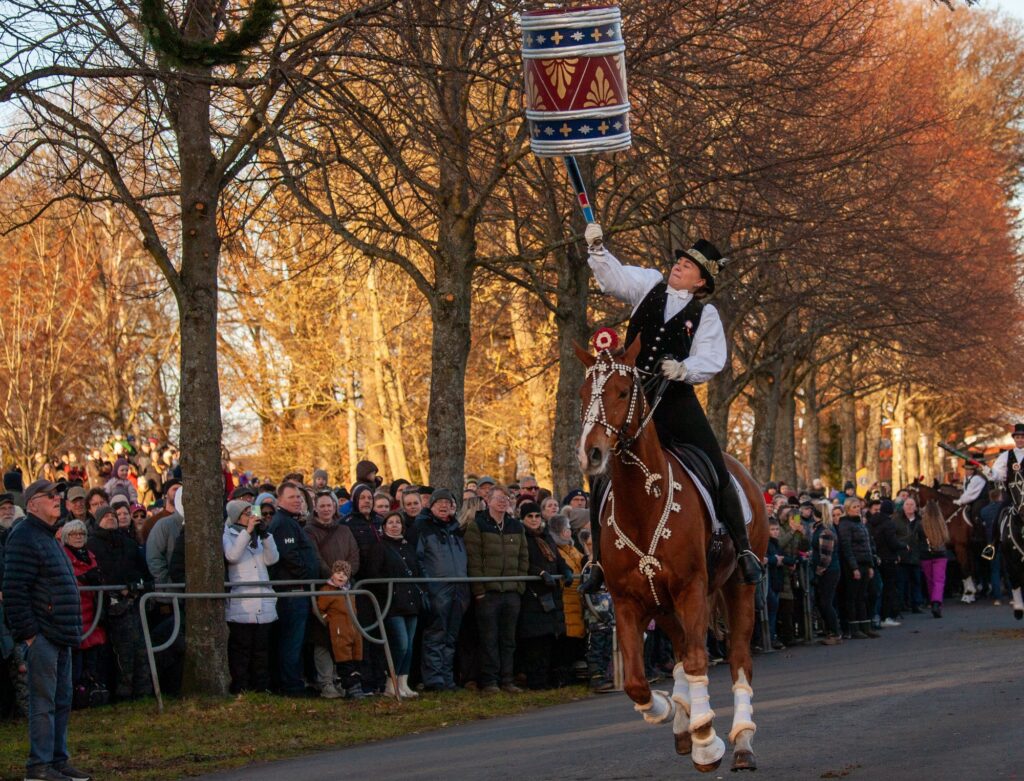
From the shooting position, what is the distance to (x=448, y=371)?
70.5ft

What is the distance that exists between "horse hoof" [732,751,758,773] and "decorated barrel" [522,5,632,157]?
381 cm

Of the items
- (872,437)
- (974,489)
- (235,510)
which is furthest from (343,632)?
(872,437)

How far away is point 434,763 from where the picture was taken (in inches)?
474

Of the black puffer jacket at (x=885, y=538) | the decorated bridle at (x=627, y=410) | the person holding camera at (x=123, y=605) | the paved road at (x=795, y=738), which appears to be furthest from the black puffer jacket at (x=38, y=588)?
the black puffer jacket at (x=885, y=538)

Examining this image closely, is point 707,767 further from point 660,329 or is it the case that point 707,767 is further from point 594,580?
point 660,329

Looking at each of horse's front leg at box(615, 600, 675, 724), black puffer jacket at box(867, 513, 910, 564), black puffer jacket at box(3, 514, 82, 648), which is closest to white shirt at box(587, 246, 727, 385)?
horse's front leg at box(615, 600, 675, 724)

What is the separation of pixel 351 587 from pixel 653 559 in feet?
21.6

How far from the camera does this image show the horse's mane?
31.0m

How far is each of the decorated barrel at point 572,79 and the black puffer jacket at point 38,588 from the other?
456 cm

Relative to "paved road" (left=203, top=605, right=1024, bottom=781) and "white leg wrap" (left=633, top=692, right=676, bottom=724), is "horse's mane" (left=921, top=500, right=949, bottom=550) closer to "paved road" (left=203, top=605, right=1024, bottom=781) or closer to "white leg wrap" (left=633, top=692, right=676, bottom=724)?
"paved road" (left=203, top=605, right=1024, bottom=781)

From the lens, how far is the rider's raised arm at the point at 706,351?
10.9 metres

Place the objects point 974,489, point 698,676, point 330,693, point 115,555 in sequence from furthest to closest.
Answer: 1. point 974,489
2. point 330,693
3. point 115,555
4. point 698,676

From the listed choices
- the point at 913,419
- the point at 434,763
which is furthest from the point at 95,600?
the point at 913,419

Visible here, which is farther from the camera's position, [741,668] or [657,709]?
[741,668]
